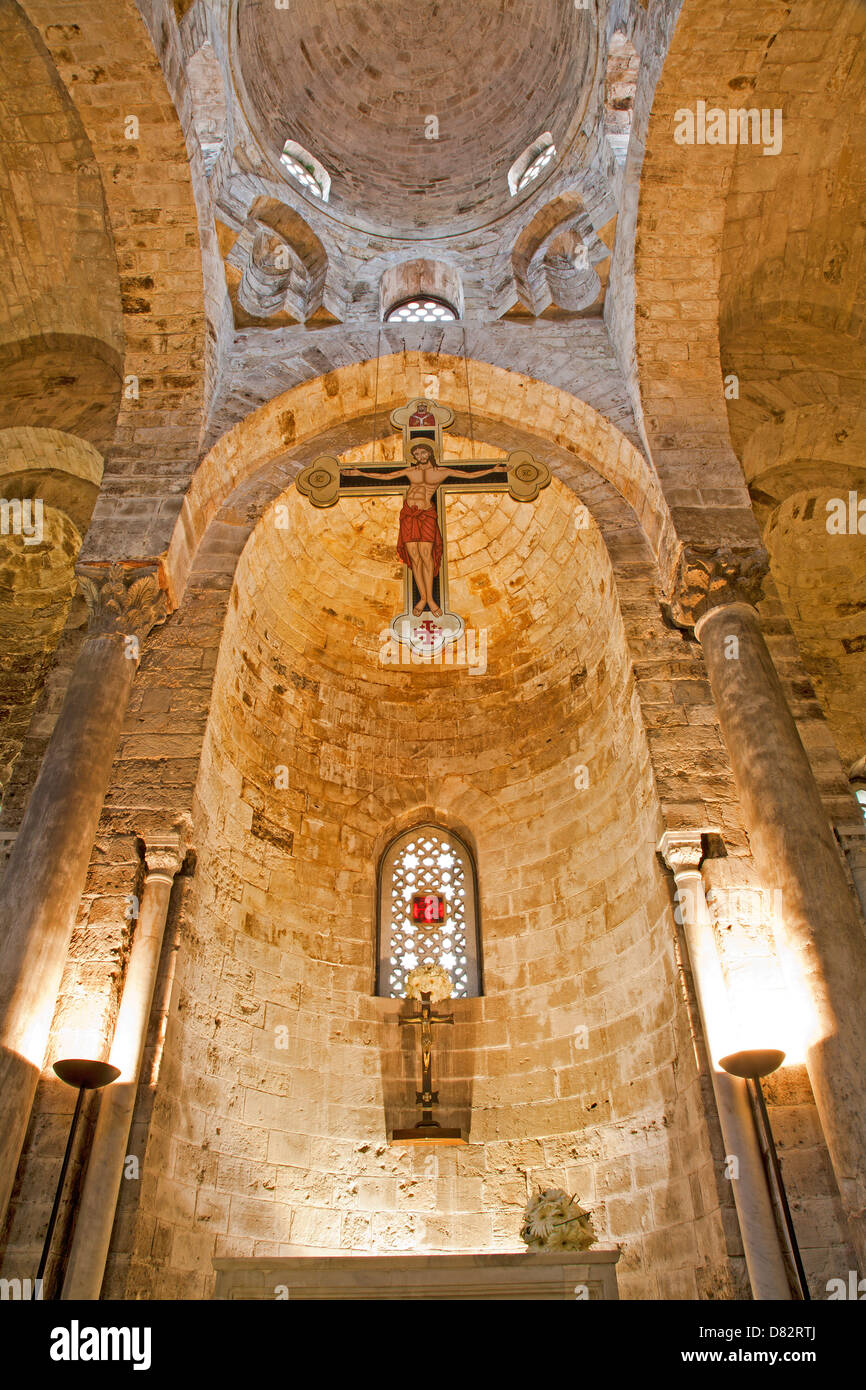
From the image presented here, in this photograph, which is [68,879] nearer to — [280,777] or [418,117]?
[280,777]

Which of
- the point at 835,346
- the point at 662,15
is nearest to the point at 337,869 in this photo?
the point at 835,346

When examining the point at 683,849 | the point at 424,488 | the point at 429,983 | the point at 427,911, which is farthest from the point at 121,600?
the point at 683,849

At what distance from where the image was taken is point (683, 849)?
6.26 metres

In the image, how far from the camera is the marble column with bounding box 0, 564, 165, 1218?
5.20m

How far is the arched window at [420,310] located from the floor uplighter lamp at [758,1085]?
8.52 m

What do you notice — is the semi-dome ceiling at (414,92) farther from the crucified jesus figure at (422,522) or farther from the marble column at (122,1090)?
the marble column at (122,1090)

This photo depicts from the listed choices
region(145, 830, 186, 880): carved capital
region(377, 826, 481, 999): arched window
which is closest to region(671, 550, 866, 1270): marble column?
region(377, 826, 481, 999): arched window

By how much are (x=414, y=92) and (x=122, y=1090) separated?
1395cm

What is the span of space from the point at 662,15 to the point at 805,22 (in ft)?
3.99

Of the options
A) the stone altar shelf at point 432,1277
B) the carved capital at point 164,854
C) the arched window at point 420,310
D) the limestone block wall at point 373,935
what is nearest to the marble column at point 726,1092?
the limestone block wall at point 373,935

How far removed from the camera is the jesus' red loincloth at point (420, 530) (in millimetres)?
7508

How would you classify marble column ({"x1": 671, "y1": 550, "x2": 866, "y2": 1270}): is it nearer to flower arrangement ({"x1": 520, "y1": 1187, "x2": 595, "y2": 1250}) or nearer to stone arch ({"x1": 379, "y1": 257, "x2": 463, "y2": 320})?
flower arrangement ({"x1": 520, "y1": 1187, "x2": 595, "y2": 1250})

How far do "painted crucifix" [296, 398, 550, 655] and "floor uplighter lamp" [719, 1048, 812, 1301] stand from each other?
11.3ft

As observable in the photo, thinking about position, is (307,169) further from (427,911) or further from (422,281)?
(427,911)
